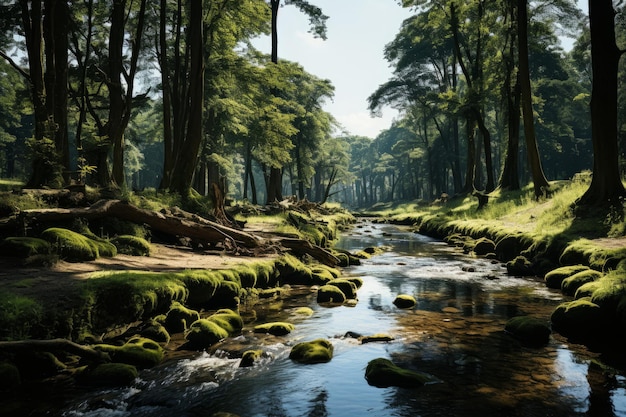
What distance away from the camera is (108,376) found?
545cm

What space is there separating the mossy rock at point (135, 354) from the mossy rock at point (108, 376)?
0.35 meters

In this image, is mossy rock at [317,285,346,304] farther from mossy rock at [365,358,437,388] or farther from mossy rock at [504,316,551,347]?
mossy rock at [365,358,437,388]

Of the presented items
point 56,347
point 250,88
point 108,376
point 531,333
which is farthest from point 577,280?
point 250,88

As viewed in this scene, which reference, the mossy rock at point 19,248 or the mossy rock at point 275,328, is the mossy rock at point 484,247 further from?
the mossy rock at point 19,248

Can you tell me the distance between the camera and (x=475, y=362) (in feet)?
20.9

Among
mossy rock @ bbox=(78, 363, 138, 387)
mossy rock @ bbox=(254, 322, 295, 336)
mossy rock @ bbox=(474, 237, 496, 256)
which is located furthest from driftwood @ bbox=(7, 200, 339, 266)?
mossy rock @ bbox=(474, 237, 496, 256)

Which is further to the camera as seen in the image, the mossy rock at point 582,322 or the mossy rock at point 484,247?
the mossy rock at point 484,247

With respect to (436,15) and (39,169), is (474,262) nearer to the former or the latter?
(39,169)

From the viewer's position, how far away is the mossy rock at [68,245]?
866 centimetres

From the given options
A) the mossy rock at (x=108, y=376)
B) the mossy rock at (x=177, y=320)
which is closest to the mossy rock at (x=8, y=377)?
the mossy rock at (x=108, y=376)

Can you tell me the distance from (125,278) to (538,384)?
6.11 metres

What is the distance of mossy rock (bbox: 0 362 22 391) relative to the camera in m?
5.03

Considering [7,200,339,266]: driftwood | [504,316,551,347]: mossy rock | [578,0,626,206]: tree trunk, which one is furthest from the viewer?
[578,0,626,206]: tree trunk

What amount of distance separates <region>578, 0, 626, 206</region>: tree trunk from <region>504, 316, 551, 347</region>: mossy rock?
384 inches
